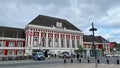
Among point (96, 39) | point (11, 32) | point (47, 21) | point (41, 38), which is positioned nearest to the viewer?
point (11, 32)

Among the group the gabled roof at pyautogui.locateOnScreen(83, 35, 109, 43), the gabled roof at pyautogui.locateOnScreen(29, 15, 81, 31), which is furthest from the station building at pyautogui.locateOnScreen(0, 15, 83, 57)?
A: the gabled roof at pyautogui.locateOnScreen(83, 35, 109, 43)

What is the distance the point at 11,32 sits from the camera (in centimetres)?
6247

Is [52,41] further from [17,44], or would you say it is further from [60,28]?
[17,44]

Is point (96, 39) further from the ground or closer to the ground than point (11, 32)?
closer to the ground

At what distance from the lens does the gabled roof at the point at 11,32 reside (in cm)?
5982

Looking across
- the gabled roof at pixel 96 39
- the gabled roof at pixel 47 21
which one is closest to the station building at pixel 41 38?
the gabled roof at pixel 47 21

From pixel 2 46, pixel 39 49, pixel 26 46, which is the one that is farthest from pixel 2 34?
pixel 39 49

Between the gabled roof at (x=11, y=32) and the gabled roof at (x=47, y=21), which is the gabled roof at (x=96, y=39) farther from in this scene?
the gabled roof at (x=11, y=32)

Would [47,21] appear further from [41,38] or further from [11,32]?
[11,32]

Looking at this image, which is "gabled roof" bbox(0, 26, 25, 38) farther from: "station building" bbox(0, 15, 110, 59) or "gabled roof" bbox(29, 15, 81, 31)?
"gabled roof" bbox(29, 15, 81, 31)

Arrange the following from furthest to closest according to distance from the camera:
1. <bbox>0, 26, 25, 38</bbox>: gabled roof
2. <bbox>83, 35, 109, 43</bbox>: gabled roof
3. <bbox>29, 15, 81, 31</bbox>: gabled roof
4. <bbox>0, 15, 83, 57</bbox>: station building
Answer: <bbox>83, 35, 109, 43</bbox>: gabled roof
<bbox>29, 15, 81, 31</bbox>: gabled roof
<bbox>0, 26, 25, 38</bbox>: gabled roof
<bbox>0, 15, 83, 57</bbox>: station building

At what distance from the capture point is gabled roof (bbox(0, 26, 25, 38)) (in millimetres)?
59819

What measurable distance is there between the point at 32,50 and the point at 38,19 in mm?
13743

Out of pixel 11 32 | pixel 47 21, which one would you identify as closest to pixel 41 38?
pixel 47 21
